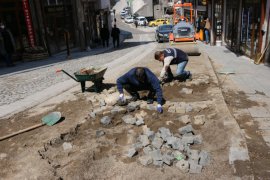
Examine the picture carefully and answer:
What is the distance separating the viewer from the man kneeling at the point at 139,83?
735cm

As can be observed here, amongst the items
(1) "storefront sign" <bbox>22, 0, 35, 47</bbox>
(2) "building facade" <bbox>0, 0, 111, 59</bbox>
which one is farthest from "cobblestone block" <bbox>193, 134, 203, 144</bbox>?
(1) "storefront sign" <bbox>22, 0, 35, 47</bbox>

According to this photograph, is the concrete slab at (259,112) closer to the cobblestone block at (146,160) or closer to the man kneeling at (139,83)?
the man kneeling at (139,83)

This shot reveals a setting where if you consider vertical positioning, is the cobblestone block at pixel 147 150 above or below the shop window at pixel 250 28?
below

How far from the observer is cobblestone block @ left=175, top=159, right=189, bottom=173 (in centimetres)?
515

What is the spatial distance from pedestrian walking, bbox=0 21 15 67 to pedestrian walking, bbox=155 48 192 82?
33.6 ft

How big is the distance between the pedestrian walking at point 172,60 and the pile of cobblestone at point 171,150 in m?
3.06

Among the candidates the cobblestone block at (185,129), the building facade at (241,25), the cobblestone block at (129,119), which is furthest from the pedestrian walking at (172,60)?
the building facade at (241,25)

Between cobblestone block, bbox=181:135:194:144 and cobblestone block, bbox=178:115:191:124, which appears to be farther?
cobblestone block, bbox=178:115:191:124

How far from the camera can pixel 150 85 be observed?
8000 mm

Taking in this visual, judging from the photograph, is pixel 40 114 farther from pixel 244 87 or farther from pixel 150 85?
pixel 244 87

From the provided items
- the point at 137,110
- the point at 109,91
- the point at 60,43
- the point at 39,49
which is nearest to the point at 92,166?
the point at 137,110

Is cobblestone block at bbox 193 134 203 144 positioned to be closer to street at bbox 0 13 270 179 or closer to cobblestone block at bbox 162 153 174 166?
street at bbox 0 13 270 179

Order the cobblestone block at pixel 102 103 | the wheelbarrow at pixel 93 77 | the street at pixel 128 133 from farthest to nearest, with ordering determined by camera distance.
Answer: the wheelbarrow at pixel 93 77 → the cobblestone block at pixel 102 103 → the street at pixel 128 133

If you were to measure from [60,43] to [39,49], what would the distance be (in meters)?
3.65
